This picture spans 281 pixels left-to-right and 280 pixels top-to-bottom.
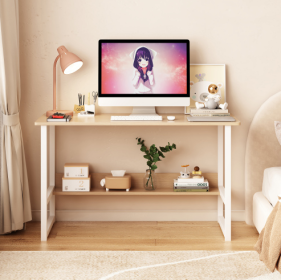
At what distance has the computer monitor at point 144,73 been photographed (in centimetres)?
269

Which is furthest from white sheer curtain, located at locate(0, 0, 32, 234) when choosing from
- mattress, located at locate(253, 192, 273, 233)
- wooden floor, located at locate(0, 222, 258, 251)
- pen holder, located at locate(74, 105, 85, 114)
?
mattress, located at locate(253, 192, 273, 233)

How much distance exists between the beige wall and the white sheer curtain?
0.65 ft

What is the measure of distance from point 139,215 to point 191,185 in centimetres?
51

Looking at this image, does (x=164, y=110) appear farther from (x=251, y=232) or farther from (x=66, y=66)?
(x=251, y=232)

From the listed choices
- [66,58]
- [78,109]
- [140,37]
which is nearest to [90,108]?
[78,109]

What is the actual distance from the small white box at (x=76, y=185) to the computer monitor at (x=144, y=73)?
0.58 m

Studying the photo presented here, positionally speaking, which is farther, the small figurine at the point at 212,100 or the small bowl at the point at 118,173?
the small bowl at the point at 118,173

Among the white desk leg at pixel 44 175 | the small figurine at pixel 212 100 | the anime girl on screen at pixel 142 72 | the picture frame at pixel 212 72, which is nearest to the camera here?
the white desk leg at pixel 44 175

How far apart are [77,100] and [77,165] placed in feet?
1.62

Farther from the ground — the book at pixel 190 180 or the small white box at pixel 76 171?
the small white box at pixel 76 171

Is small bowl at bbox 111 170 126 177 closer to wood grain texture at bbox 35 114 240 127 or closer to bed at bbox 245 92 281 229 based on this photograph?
wood grain texture at bbox 35 114 240 127

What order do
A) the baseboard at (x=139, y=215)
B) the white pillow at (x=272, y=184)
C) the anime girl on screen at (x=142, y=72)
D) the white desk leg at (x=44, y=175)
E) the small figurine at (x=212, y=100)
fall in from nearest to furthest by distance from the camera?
the white pillow at (x=272, y=184)
the white desk leg at (x=44, y=175)
the small figurine at (x=212, y=100)
the anime girl on screen at (x=142, y=72)
the baseboard at (x=139, y=215)

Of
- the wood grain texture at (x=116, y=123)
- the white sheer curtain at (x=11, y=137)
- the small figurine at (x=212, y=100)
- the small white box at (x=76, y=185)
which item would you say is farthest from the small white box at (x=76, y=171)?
the small figurine at (x=212, y=100)

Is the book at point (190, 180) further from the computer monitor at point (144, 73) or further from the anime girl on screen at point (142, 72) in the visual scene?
the anime girl on screen at point (142, 72)
